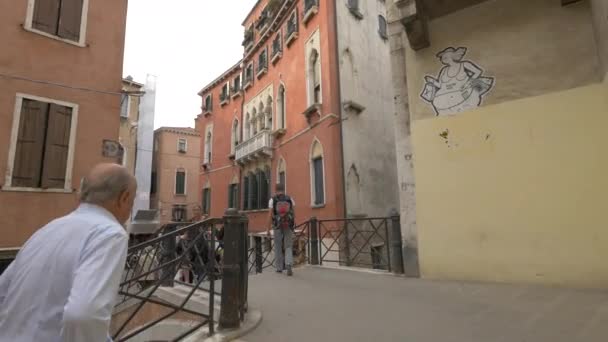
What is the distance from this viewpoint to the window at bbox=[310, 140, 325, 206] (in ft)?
43.0

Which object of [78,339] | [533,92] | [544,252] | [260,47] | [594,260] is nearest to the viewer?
[78,339]

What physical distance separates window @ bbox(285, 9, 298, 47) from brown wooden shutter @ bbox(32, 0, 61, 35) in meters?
8.97

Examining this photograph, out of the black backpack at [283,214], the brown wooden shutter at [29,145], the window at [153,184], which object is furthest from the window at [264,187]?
the window at [153,184]

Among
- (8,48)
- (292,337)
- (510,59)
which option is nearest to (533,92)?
(510,59)

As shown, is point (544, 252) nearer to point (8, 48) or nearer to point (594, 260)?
point (594, 260)

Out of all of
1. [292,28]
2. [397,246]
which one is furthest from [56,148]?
[292,28]

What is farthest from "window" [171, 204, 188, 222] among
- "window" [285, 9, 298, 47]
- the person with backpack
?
the person with backpack

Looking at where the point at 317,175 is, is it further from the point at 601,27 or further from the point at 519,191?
the point at 601,27

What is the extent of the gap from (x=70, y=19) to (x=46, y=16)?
524mm

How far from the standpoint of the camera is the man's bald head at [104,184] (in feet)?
5.45

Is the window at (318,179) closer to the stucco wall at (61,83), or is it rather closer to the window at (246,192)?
the window at (246,192)

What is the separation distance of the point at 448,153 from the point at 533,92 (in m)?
1.52

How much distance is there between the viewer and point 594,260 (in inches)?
180

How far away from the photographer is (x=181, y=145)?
1267 inches
